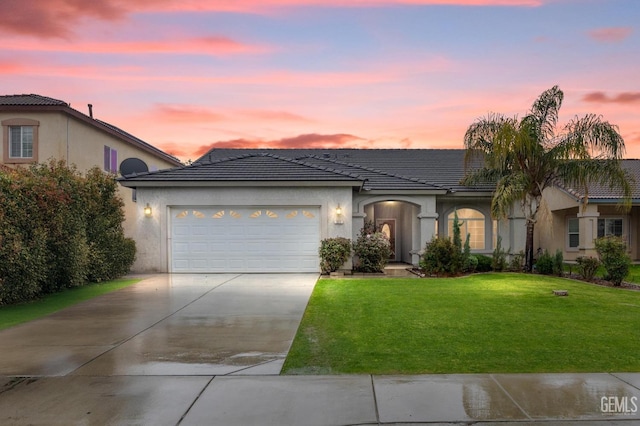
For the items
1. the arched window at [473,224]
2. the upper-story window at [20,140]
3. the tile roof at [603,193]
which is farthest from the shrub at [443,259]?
the upper-story window at [20,140]

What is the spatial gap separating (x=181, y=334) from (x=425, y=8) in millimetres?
11865

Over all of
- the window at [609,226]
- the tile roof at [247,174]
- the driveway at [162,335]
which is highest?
the tile roof at [247,174]

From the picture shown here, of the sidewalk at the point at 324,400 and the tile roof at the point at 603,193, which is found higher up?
the tile roof at the point at 603,193

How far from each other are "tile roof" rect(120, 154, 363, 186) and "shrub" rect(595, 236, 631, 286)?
7749mm

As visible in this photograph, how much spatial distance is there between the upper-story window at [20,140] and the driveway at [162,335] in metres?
10.8

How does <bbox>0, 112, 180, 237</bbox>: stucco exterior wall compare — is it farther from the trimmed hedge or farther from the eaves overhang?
the trimmed hedge

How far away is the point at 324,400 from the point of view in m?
4.17

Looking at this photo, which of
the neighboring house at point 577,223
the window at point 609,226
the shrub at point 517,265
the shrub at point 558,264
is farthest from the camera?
the window at point 609,226

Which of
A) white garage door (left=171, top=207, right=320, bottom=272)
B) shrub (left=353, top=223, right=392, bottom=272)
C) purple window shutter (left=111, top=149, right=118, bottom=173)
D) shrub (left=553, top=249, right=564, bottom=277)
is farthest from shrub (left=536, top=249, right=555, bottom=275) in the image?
purple window shutter (left=111, top=149, right=118, bottom=173)

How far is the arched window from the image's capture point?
1853cm

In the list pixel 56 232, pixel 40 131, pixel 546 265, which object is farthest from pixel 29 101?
pixel 546 265

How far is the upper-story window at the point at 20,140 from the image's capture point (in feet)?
58.9

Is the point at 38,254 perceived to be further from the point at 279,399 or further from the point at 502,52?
the point at 502,52

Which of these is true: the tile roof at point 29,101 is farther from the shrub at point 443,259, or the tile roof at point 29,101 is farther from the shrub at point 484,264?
the shrub at point 484,264
